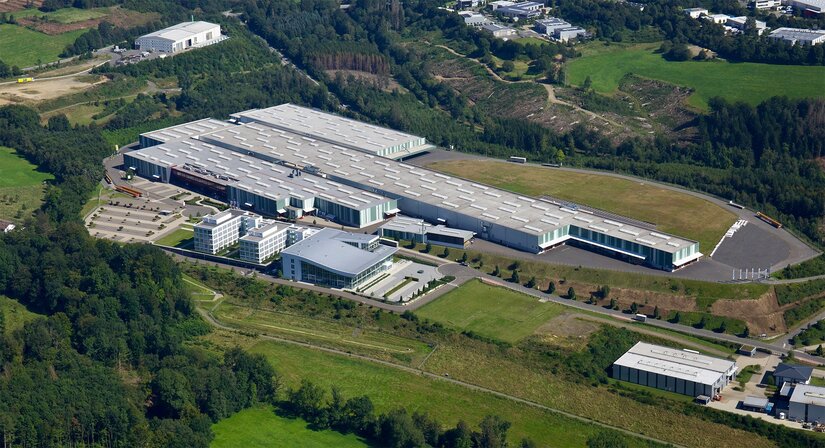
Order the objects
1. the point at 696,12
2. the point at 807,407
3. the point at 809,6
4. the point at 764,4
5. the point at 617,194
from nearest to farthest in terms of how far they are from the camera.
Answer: the point at 807,407 → the point at 617,194 → the point at 696,12 → the point at 809,6 → the point at 764,4

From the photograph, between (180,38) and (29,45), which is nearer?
(180,38)

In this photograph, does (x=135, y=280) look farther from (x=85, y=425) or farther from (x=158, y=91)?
(x=158, y=91)

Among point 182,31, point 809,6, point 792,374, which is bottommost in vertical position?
point 792,374

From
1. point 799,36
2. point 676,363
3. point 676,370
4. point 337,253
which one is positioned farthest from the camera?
point 799,36

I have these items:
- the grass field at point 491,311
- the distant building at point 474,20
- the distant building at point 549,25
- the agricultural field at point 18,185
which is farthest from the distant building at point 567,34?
the grass field at point 491,311

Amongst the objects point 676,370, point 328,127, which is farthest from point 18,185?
point 676,370

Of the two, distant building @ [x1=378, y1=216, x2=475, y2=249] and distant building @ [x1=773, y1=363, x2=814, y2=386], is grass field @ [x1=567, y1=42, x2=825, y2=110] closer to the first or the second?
distant building @ [x1=378, y1=216, x2=475, y2=249]

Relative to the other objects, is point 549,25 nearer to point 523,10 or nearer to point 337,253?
point 523,10

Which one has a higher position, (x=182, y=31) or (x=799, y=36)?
(x=799, y=36)
